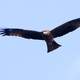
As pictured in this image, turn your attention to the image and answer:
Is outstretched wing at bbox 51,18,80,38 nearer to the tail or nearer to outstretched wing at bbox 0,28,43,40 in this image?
the tail

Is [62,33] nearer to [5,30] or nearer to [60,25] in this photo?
[60,25]

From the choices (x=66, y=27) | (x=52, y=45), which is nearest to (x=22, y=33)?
(x=52, y=45)

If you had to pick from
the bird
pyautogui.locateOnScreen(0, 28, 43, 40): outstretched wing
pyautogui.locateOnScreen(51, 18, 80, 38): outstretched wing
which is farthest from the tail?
pyautogui.locateOnScreen(0, 28, 43, 40): outstretched wing

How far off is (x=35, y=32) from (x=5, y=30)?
48.6 inches

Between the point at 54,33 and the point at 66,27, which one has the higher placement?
the point at 66,27

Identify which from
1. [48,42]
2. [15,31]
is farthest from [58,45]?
[15,31]

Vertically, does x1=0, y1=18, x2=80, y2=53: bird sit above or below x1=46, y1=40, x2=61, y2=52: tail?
→ above

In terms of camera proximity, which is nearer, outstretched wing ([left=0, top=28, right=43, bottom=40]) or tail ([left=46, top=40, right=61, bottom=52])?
tail ([left=46, top=40, right=61, bottom=52])

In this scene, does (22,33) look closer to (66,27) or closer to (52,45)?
(52,45)

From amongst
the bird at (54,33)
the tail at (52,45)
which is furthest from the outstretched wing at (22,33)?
the tail at (52,45)

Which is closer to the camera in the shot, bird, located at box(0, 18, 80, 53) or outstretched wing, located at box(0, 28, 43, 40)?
bird, located at box(0, 18, 80, 53)

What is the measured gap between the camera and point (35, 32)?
1852 cm

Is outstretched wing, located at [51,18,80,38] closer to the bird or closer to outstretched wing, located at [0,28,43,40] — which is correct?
the bird

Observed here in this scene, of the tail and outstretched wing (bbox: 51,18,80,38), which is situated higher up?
outstretched wing (bbox: 51,18,80,38)
